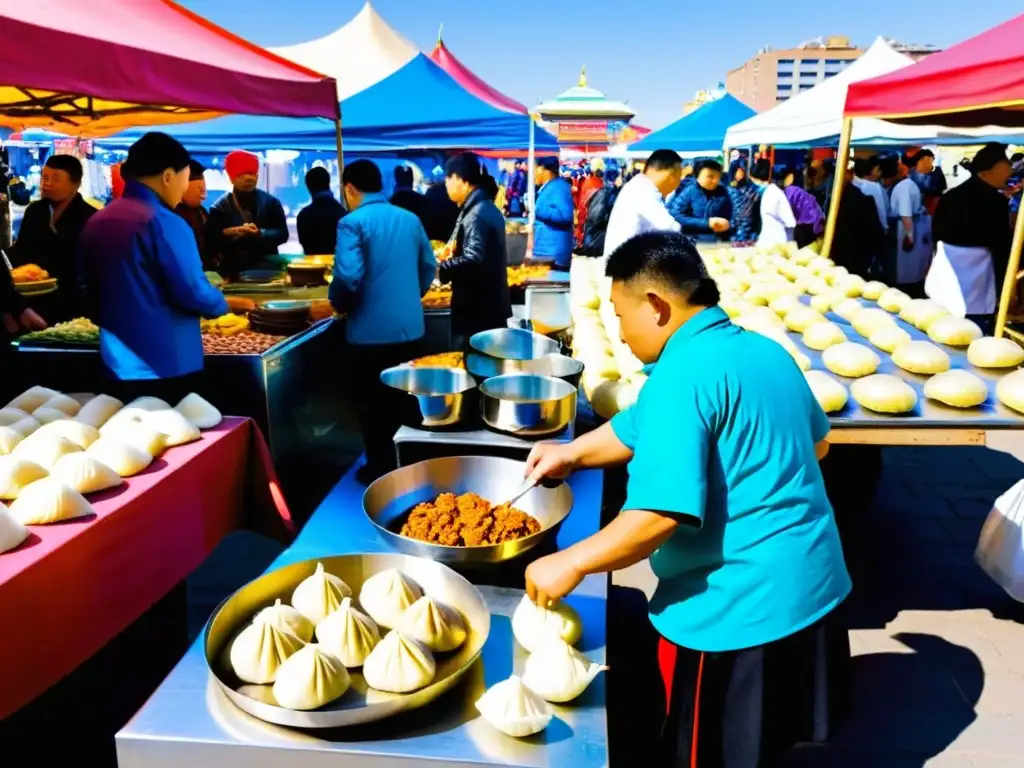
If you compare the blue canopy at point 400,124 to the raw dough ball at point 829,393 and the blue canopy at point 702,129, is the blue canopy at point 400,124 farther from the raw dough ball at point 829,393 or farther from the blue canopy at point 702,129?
the blue canopy at point 702,129

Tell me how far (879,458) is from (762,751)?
2954 millimetres

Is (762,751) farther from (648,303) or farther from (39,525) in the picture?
(39,525)

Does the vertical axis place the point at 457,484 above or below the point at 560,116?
below

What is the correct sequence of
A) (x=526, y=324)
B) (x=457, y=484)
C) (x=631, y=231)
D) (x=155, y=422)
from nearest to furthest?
(x=457, y=484) → (x=155, y=422) → (x=526, y=324) → (x=631, y=231)

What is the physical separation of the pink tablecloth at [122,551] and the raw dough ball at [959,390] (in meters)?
2.41

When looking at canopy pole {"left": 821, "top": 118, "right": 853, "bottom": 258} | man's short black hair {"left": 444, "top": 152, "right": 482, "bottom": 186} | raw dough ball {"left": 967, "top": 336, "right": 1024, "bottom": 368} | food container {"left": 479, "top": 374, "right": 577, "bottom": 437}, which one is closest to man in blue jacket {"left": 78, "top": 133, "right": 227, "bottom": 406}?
food container {"left": 479, "top": 374, "right": 577, "bottom": 437}

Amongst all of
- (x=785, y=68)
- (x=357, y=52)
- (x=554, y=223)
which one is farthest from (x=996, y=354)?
(x=785, y=68)

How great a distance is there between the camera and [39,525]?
1.90m

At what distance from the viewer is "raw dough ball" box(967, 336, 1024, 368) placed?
3195 mm

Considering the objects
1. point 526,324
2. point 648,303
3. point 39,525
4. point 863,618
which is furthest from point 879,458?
point 39,525

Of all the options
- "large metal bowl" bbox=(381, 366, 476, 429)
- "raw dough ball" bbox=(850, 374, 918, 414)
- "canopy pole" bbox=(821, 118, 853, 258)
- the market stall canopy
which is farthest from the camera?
"canopy pole" bbox=(821, 118, 853, 258)

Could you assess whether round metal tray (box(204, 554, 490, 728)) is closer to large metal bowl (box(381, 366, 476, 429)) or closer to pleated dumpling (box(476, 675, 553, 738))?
pleated dumpling (box(476, 675, 553, 738))

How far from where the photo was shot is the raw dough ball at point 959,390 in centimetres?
285

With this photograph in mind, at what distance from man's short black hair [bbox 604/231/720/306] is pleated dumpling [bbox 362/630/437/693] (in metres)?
0.78
